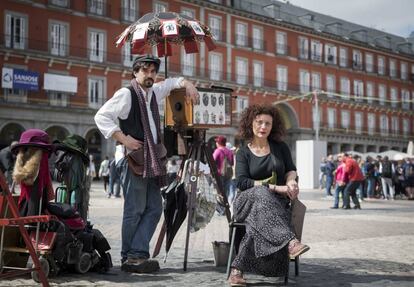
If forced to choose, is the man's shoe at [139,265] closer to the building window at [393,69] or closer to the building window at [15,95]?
the building window at [15,95]

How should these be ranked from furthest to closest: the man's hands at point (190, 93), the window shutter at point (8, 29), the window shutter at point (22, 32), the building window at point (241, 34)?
the building window at point (241, 34) < the window shutter at point (22, 32) < the window shutter at point (8, 29) < the man's hands at point (190, 93)

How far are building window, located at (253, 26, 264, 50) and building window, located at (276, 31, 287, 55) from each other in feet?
6.21

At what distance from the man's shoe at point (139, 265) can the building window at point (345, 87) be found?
4672cm

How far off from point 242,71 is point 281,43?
5345mm

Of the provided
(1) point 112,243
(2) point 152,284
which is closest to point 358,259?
(2) point 152,284

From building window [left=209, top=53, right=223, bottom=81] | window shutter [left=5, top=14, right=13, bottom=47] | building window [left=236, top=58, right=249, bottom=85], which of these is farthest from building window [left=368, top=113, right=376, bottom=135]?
window shutter [left=5, top=14, right=13, bottom=47]

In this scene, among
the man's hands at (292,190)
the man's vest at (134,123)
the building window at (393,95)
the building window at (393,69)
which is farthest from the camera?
the building window at (393,69)

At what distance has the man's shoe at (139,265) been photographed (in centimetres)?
460

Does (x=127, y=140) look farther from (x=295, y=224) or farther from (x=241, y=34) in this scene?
(x=241, y=34)

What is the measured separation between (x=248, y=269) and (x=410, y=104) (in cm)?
5857

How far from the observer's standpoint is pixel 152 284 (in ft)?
13.7

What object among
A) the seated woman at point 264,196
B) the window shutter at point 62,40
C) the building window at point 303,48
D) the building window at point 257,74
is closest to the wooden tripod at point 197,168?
the seated woman at point 264,196

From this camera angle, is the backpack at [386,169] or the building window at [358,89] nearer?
the backpack at [386,169]

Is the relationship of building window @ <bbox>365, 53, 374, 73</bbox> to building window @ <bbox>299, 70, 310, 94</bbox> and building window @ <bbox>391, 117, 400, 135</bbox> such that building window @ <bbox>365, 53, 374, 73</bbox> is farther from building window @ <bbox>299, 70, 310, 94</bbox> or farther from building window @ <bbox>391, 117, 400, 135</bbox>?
building window @ <bbox>299, 70, 310, 94</bbox>
